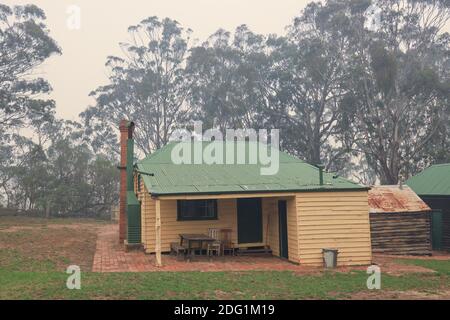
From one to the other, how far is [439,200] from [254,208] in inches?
391

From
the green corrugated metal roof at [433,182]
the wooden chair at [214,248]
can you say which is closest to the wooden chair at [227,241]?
the wooden chair at [214,248]

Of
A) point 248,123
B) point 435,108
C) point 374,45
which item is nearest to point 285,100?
point 248,123

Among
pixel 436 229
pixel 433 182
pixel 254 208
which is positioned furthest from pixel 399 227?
pixel 254 208

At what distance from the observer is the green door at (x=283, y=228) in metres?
14.4

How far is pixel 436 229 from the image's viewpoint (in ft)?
64.5

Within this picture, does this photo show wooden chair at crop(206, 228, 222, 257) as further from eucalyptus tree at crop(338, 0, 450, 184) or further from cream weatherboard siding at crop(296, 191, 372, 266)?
eucalyptus tree at crop(338, 0, 450, 184)

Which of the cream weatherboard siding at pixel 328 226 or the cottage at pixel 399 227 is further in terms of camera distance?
the cottage at pixel 399 227

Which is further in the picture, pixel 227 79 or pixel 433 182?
pixel 227 79

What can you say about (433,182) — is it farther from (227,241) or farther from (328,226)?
(227,241)

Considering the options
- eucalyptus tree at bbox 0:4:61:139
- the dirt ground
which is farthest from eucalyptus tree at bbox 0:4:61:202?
the dirt ground

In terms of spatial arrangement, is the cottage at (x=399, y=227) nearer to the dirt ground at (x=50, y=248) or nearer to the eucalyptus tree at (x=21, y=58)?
the dirt ground at (x=50, y=248)

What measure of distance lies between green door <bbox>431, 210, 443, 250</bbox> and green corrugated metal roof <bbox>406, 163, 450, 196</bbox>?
100cm

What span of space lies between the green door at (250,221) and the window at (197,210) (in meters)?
0.96
